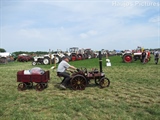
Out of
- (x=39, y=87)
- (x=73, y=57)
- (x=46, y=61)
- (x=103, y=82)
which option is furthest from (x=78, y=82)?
(x=73, y=57)

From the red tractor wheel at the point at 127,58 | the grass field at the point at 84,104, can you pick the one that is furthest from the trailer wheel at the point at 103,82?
the red tractor wheel at the point at 127,58

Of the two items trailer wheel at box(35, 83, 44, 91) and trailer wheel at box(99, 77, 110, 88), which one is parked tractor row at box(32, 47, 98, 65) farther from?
trailer wheel at box(99, 77, 110, 88)

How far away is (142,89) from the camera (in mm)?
7098

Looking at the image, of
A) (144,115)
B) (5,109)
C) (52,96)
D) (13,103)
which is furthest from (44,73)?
(144,115)

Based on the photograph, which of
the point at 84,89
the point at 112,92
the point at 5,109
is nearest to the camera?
the point at 5,109

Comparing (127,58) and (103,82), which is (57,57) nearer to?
(127,58)

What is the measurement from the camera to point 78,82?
7312 mm

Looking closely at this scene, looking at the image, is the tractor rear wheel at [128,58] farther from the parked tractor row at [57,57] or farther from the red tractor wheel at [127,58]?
the parked tractor row at [57,57]

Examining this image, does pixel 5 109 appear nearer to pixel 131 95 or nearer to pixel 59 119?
pixel 59 119

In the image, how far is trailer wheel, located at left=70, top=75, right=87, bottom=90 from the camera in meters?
7.31

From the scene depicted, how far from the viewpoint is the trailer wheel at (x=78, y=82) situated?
24.0ft

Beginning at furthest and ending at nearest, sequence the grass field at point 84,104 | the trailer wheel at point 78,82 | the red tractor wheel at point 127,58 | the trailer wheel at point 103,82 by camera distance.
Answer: the red tractor wheel at point 127,58, the trailer wheel at point 103,82, the trailer wheel at point 78,82, the grass field at point 84,104

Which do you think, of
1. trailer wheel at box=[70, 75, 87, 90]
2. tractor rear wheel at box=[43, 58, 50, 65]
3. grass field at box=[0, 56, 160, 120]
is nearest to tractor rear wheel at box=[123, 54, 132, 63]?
tractor rear wheel at box=[43, 58, 50, 65]

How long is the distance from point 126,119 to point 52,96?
3.00 metres
